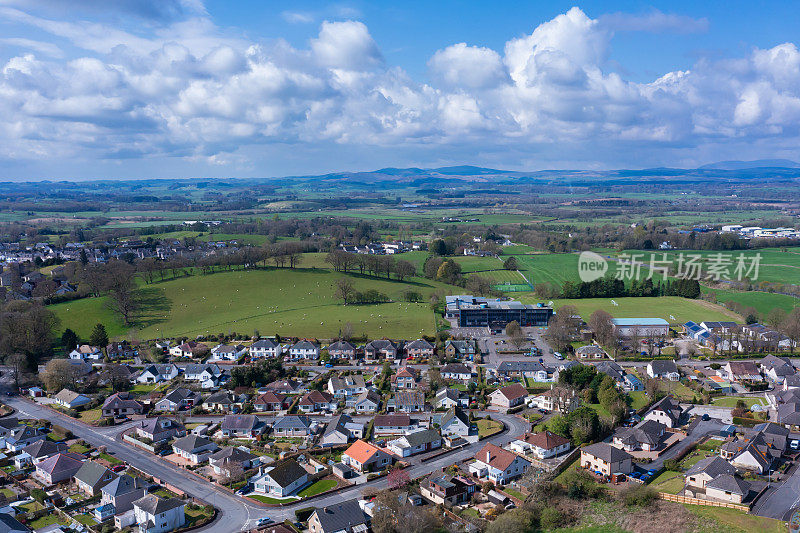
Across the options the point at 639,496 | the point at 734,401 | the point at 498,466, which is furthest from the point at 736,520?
the point at 734,401

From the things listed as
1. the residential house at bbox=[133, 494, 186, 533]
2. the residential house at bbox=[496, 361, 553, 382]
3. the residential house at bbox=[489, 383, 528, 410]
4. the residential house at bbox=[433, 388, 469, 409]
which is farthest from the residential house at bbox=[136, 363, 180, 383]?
the residential house at bbox=[496, 361, 553, 382]

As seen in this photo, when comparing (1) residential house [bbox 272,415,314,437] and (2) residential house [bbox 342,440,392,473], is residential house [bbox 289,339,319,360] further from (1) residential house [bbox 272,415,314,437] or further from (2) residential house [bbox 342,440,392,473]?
(2) residential house [bbox 342,440,392,473]

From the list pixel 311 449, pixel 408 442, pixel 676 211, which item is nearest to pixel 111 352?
pixel 311 449

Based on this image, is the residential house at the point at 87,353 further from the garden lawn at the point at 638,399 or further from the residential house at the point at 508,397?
the garden lawn at the point at 638,399

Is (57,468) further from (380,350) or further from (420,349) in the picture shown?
(420,349)

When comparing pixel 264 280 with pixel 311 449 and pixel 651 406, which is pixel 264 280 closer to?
pixel 311 449

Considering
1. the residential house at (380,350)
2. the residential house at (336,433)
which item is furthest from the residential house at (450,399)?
the residential house at (380,350)
